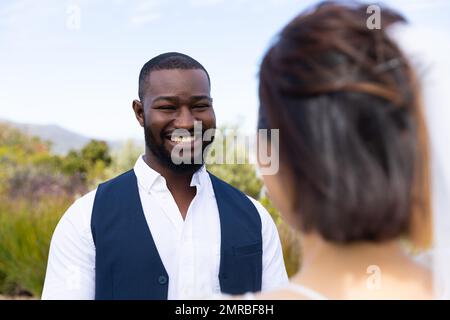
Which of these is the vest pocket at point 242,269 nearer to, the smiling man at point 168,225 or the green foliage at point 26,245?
the smiling man at point 168,225

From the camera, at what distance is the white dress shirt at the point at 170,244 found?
2395 mm

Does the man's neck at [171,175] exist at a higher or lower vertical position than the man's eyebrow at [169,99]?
lower

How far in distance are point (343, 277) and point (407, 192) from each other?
0.77ft

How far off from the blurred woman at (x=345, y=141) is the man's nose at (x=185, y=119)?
1.32 metres

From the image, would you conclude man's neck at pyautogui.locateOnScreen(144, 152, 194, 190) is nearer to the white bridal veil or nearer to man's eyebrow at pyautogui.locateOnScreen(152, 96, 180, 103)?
man's eyebrow at pyautogui.locateOnScreen(152, 96, 180, 103)

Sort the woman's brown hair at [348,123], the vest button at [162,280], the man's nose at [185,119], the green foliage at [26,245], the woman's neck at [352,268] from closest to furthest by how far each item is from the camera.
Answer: the woman's brown hair at [348,123] < the woman's neck at [352,268] < the vest button at [162,280] < the man's nose at [185,119] < the green foliage at [26,245]

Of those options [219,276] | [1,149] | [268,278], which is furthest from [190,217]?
[1,149]

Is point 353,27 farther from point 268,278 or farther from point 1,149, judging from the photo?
point 1,149

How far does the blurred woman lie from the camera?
1.19m

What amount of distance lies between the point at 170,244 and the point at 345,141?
1.46m

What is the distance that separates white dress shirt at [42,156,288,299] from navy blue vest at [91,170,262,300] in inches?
1.4

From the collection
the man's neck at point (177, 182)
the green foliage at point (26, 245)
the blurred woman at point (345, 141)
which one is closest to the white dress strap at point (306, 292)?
the blurred woman at point (345, 141)

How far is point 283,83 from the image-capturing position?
1224mm

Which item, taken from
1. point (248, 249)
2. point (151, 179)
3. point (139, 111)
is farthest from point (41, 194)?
point (248, 249)
